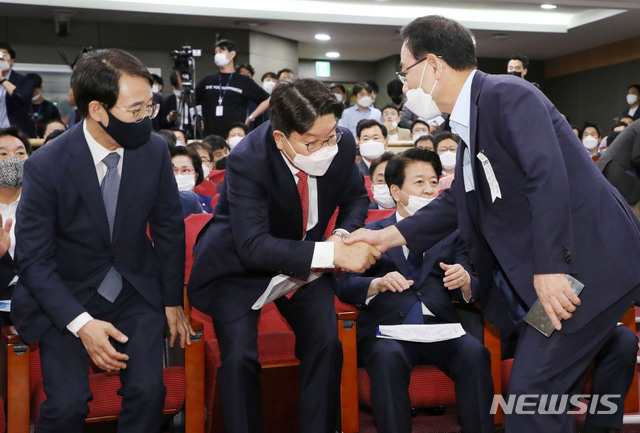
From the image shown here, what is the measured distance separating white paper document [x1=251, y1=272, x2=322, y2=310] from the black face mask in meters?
0.66

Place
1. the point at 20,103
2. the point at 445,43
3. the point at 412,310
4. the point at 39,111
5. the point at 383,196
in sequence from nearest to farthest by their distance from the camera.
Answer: the point at 445,43 → the point at 412,310 → the point at 383,196 → the point at 20,103 → the point at 39,111

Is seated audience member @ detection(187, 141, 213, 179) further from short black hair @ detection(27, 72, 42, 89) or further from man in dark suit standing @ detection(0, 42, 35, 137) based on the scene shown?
short black hair @ detection(27, 72, 42, 89)

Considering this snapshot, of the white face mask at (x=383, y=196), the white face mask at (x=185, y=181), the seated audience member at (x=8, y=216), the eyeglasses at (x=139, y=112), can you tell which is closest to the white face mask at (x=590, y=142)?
the white face mask at (x=383, y=196)

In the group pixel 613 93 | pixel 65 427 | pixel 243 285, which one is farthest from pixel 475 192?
pixel 613 93

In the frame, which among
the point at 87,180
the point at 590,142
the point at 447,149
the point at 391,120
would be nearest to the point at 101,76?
the point at 87,180

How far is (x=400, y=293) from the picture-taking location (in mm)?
2838

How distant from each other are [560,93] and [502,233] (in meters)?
14.7

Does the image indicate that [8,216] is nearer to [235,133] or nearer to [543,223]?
[543,223]

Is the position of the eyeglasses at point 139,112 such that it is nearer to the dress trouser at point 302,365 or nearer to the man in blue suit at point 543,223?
the dress trouser at point 302,365

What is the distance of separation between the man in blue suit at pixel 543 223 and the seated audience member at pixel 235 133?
14.4 ft

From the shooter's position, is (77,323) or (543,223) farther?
(77,323)

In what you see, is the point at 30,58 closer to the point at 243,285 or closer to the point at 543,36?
the point at 543,36

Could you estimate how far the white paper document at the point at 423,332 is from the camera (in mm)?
2605

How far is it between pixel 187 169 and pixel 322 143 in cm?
207
